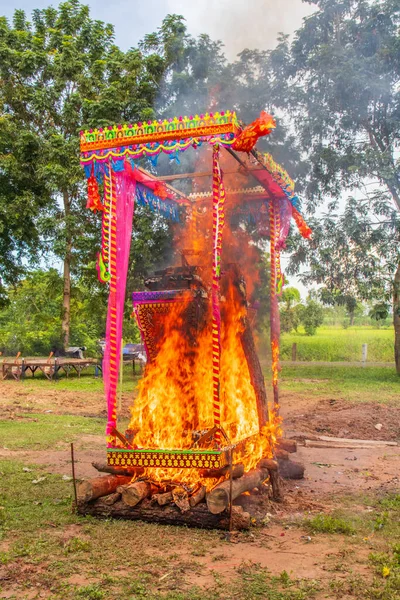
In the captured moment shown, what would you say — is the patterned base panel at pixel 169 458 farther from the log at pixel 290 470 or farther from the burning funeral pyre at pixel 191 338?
the log at pixel 290 470

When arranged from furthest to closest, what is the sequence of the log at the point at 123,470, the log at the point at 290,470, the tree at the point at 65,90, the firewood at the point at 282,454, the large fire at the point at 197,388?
the tree at the point at 65,90 < the firewood at the point at 282,454 < the log at the point at 290,470 < the large fire at the point at 197,388 < the log at the point at 123,470

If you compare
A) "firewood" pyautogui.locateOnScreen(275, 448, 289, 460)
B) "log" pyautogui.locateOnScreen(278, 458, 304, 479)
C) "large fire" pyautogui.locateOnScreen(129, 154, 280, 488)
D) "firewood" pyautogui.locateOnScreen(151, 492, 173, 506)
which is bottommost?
"log" pyautogui.locateOnScreen(278, 458, 304, 479)

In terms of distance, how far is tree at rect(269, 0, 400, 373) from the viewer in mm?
19156

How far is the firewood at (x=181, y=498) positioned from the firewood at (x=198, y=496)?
0.04 m

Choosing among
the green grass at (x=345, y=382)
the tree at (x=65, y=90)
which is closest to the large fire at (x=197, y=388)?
the green grass at (x=345, y=382)

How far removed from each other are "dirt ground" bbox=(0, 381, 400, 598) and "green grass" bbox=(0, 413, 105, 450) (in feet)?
1.09

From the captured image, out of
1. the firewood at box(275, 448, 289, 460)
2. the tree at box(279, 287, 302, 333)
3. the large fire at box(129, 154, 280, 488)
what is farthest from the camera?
the tree at box(279, 287, 302, 333)

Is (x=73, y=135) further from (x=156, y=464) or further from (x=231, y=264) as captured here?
(x=156, y=464)

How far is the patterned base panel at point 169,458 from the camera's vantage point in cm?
615

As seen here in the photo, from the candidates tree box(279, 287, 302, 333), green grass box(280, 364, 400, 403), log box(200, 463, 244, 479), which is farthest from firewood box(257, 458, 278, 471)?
tree box(279, 287, 302, 333)

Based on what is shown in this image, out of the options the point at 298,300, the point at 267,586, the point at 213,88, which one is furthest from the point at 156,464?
the point at 298,300

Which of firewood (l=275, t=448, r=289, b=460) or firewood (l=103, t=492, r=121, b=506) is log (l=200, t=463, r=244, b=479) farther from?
firewood (l=275, t=448, r=289, b=460)

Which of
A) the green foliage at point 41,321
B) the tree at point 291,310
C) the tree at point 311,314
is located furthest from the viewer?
the tree at point 311,314

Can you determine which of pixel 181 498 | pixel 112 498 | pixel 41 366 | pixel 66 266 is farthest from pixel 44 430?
pixel 66 266
